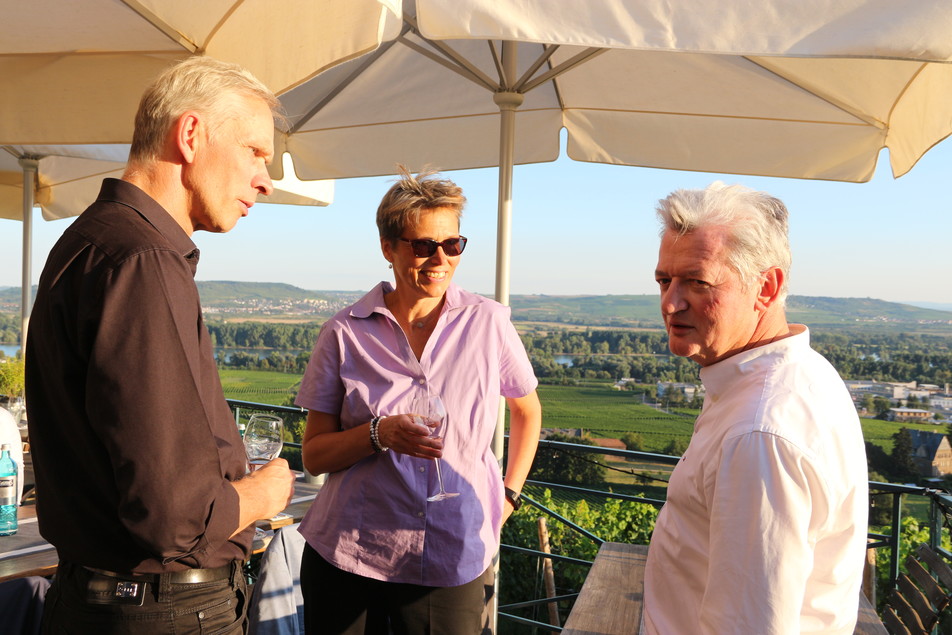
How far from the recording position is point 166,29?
2.86m

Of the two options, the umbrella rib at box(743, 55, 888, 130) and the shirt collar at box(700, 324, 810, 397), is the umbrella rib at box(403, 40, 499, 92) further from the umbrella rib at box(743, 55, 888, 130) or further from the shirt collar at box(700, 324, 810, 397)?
the shirt collar at box(700, 324, 810, 397)

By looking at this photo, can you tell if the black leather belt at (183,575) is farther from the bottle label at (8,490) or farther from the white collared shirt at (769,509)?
the bottle label at (8,490)

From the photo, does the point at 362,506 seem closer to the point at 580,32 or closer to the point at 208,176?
the point at 208,176

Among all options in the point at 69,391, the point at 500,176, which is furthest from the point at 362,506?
the point at 500,176

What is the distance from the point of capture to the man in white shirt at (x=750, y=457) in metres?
1.17

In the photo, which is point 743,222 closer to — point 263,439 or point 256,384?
point 263,439

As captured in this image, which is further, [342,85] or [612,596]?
[342,85]

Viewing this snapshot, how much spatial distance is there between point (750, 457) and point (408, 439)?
1002 mm

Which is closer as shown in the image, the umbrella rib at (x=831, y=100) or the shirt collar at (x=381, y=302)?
the shirt collar at (x=381, y=302)

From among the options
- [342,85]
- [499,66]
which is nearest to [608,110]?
[499,66]

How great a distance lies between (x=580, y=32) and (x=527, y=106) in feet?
7.12

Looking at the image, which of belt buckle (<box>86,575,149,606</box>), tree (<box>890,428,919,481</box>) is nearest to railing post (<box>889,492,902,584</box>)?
belt buckle (<box>86,575,149,606</box>)

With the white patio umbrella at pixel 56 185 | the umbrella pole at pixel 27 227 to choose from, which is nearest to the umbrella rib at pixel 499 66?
the white patio umbrella at pixel 56 185

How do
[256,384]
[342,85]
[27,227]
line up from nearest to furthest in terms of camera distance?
[342,85]
[27,227]
[256,384]
